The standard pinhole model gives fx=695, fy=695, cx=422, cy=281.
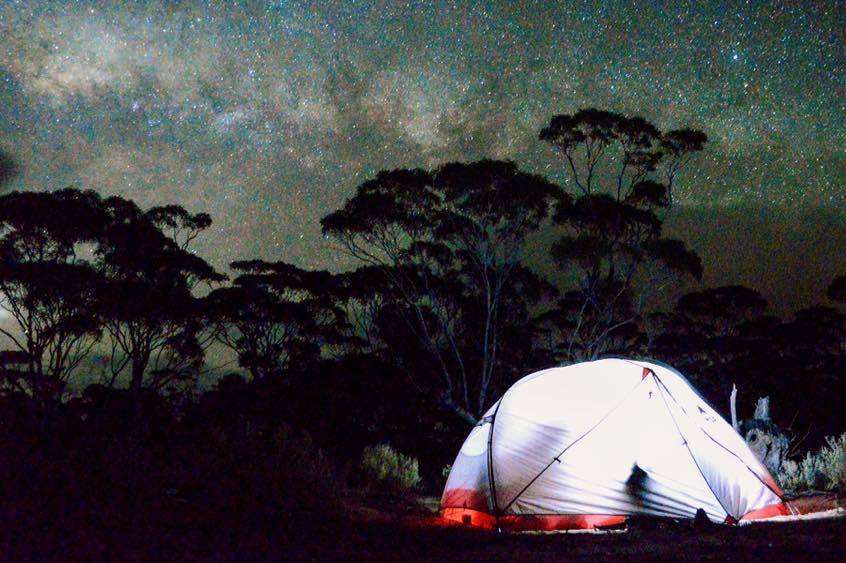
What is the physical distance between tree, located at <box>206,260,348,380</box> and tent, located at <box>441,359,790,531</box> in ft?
65.0

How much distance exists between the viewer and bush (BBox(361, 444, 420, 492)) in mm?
12469

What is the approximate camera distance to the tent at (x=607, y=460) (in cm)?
820

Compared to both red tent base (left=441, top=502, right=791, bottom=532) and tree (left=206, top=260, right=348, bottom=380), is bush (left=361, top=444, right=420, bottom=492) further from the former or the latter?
tree (left=206, top=260, right=348, bottom=380)

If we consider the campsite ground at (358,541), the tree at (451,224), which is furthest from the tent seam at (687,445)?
the tree at (451,224)

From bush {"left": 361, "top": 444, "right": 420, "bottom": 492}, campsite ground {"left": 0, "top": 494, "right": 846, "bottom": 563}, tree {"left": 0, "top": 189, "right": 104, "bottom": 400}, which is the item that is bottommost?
campsite ground {"left": 0, "top": 494, "right": 846, "bottom": 563}

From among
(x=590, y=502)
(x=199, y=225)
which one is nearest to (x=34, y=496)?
(x=590, y=502)

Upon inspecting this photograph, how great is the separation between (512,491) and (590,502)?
0.95 metres

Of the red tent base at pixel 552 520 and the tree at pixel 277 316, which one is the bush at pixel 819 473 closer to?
the red tent base at pixel 552 520

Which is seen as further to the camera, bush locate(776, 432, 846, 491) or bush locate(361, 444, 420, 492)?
bush locate(361, 444, 420, 492)

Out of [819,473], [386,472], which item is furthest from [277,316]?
[819,473]

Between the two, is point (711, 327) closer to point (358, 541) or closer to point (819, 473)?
point (819, 473)

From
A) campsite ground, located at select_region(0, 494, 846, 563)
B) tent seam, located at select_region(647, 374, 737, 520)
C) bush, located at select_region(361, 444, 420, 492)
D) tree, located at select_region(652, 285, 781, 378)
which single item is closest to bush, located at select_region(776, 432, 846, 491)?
tent seam, located at select_region(647, 374, 737, 520)

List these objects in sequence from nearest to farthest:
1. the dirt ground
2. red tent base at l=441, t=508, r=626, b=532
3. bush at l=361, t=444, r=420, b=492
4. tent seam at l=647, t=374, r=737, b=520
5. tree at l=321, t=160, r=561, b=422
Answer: the dirt ground
red tent base at l=441, t=508, r=626, b=532
tent seam at l=647, t=374, r=737, b=520
bush at l=361, t=444, r=420, b=492
tree at l=321, t=160, r=561, b=422

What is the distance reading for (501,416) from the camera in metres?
9.40
